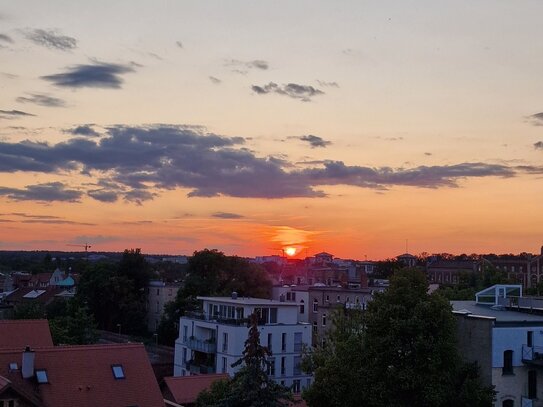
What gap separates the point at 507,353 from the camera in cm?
3678

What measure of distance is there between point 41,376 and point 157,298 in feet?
235

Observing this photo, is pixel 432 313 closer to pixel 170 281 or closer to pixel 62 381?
pixel 62 381

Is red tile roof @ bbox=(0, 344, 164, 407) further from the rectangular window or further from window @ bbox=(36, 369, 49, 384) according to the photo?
the rectangular window

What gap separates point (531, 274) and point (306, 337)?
339ft

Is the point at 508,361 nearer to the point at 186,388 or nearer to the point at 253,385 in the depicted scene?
the point at 253,385

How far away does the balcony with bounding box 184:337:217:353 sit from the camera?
64438 millimetres

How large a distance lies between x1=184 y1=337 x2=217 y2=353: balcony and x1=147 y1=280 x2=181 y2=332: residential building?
41.0 metres

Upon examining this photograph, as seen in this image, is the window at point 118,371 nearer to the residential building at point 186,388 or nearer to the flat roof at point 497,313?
the residential building at point 186,388

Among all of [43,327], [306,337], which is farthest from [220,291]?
[43,327]

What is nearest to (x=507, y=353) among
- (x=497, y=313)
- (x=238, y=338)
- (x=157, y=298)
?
(x=497, y=313)

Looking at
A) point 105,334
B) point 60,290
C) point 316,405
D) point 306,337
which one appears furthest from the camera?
point 60,290

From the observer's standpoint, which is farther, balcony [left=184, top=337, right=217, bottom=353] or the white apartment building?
balcony [left=184, top=337, right=217, bottom=353]

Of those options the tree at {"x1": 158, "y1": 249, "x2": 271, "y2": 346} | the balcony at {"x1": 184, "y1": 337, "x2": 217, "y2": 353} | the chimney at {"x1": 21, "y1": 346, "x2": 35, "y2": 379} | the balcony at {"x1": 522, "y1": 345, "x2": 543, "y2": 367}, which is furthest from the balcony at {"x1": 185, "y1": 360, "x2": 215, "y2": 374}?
the balcony at {"x1": 522, "y1": 345, "x2": 543, "y2": 367}

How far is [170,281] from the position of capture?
381ft
